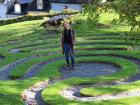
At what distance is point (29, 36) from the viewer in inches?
1574

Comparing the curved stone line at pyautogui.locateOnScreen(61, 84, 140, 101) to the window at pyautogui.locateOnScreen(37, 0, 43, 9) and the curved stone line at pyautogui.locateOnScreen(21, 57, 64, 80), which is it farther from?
the window at pyautogui.locateOnScreen(37, 0, 43, 9)

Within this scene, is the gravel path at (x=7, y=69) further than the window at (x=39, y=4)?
No

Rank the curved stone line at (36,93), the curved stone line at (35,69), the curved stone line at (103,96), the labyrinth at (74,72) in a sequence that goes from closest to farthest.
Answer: the curved stone line at (103,96)
the labyrinth at (74,72)
the curved stone line at (36,93)
the curved stone line at (35,69)

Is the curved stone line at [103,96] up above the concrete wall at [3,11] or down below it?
above

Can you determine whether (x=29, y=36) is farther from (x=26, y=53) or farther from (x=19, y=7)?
(x=19, y=7)

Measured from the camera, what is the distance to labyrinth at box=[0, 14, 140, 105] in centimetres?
1820

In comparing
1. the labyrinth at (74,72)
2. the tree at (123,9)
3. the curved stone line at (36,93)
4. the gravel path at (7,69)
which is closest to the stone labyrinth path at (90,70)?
the labyrinth at (74,72)

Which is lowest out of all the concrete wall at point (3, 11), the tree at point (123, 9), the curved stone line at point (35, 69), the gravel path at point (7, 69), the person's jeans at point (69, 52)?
the concrete wall at point (3, 11)

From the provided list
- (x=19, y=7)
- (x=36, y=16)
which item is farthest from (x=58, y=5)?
(x=36, y=16)

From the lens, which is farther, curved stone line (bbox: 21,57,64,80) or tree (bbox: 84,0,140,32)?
curved stone line (bbox: 21,57,64,80)

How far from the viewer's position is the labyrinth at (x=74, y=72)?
1820cm

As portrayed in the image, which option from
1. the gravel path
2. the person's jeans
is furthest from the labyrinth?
the person's jeans

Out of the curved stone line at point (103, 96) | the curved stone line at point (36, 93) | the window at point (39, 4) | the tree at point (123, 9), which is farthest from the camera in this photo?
the window at point (39, 4)

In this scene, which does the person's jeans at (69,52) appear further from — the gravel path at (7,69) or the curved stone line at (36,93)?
the gravel path at (7,69)
